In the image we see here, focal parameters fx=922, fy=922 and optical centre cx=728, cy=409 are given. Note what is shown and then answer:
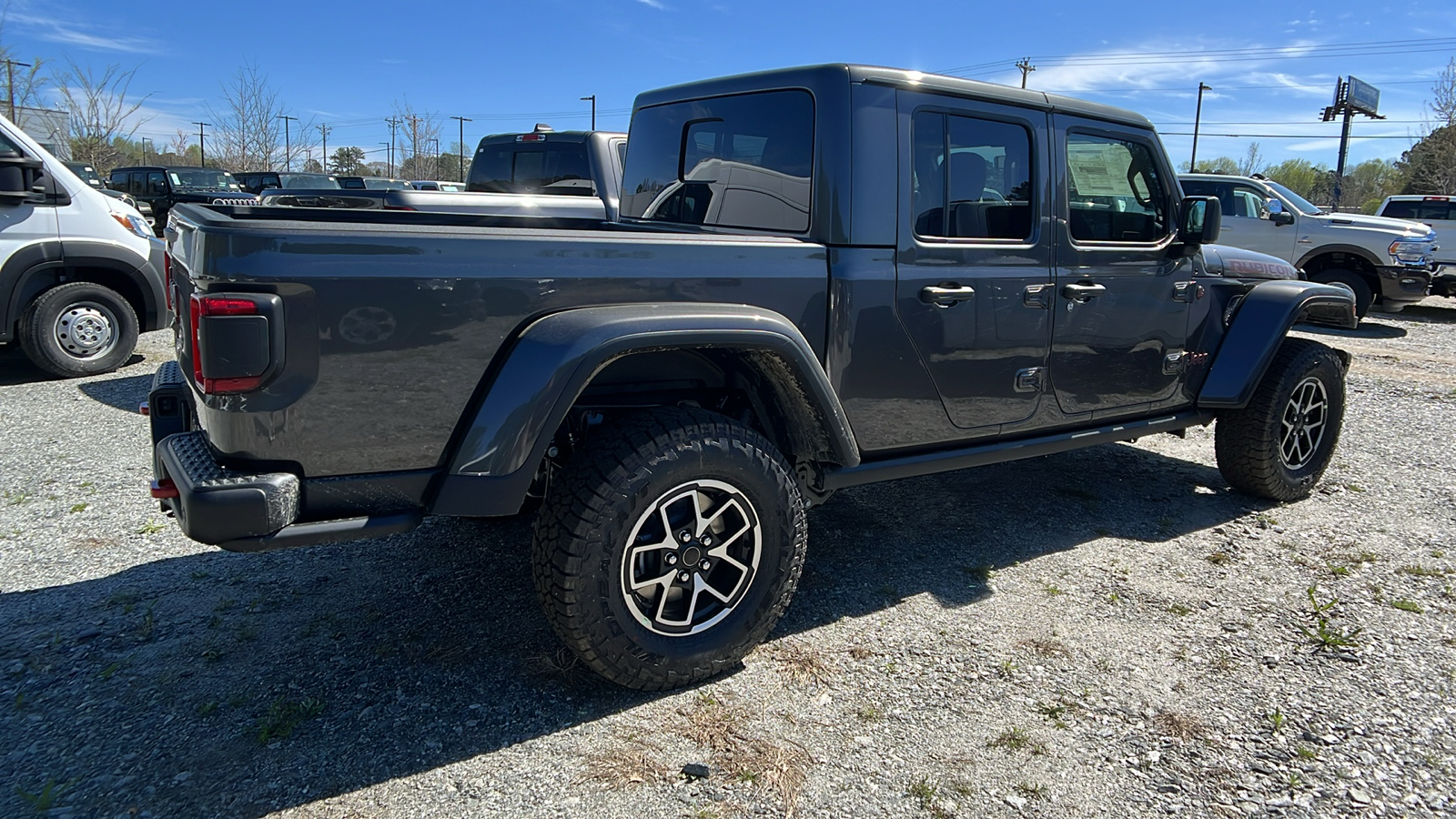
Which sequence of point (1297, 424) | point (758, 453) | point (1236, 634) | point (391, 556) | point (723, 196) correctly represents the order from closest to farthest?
point (758, 453), point (1236, 634), point (723, 196), point (391, 556), point (1297, 424)

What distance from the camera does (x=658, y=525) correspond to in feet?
9.58

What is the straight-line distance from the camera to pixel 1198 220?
4.24 meters

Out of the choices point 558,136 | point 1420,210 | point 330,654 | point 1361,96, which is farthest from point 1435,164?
point 330,654

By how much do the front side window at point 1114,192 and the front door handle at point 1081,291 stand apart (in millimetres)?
212

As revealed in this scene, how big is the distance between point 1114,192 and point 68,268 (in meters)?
7.39

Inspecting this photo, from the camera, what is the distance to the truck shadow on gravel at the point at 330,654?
2.54 m

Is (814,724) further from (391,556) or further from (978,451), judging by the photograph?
(391,556)

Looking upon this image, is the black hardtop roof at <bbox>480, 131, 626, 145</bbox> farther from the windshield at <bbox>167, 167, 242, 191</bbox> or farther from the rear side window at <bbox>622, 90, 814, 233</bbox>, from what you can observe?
the windshield at <bbox>167, 167, 242, 191</bbox>

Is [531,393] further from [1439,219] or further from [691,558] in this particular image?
[1439,219]

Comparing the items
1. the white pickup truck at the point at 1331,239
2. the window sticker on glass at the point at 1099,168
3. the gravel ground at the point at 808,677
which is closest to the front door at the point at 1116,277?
the window sticker on glass at the point at 1099,168

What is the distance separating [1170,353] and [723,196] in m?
2.30

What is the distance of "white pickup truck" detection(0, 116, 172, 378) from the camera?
6715mm

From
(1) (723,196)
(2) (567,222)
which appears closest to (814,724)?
(1) (723,196)

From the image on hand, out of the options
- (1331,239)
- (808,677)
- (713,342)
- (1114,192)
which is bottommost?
(808,677)
